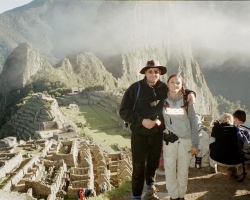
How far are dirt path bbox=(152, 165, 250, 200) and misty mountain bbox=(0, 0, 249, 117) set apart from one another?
85.7 meters

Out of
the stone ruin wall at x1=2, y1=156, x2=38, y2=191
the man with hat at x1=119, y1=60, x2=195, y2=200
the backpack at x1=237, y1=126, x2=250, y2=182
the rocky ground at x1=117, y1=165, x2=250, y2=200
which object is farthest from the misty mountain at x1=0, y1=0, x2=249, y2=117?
the man with hat at x1=119, y1=60, x2=195, y2=200

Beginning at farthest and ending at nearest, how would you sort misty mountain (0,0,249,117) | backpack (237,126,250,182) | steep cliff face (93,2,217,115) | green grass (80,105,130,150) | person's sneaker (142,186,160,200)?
steep cliff face (93,2,217,115) → misty mountain (0,0,249,117) → green grass (80,105,130,150) → backpack (237,126,250,182) → person's sneaker (142,186,160,200)

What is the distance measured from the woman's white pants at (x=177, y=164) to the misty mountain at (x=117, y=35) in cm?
8717

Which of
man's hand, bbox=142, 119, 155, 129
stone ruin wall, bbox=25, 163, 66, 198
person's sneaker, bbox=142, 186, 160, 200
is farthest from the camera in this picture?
stone ruin wall, bbox=25, 163, 66, 198

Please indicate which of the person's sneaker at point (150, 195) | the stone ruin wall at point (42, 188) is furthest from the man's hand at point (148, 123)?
the stone ruin wall at point (42, 188)

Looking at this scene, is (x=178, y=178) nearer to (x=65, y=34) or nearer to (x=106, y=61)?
(x=106, y=61)

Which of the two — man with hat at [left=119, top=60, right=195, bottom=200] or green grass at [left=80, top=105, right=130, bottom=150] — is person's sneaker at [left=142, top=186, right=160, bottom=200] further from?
green grass at [left=80, top=105, right=130, bottom=150]

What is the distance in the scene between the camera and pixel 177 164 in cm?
480

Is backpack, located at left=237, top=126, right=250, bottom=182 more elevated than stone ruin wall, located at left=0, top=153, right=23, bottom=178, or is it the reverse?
backpack, located at left=237, top=126, right=250, bottom=182

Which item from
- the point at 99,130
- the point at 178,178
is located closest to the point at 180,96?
the point at 178,178

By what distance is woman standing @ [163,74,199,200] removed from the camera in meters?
4.60

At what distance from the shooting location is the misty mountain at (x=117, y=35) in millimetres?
107625

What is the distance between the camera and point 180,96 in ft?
15.4

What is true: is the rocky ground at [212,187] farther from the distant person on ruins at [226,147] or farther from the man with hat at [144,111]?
the man with hat at [144,111]
